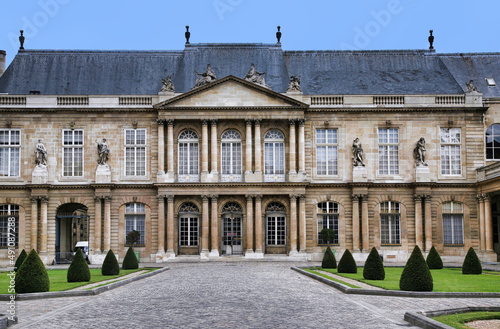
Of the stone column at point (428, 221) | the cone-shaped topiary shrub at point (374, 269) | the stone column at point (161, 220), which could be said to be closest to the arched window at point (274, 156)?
the stone column at point (161, 220)

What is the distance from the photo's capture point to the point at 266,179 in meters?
43.7

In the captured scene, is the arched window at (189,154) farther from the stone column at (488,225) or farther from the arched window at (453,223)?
the stone column at (488,225)

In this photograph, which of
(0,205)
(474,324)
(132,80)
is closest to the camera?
(474,324)

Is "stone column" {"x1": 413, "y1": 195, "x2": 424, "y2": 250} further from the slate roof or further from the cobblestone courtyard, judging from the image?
the cobblestone courtyard

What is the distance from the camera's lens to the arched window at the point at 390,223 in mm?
43781

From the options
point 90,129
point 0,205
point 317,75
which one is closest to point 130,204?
point 90,129

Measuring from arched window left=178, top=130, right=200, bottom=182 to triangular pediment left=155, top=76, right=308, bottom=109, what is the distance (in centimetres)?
209

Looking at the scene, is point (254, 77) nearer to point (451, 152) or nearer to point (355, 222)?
point (355, 222)

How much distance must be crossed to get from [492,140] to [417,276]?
90.7 ft

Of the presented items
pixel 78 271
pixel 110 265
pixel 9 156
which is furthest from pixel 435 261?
pixel 9 156

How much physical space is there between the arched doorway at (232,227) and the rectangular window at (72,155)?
9.67 meters

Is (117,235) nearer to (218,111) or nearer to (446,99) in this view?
(218,111)

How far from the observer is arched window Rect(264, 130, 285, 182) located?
143 ft

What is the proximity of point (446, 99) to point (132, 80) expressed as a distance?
20.9 m
